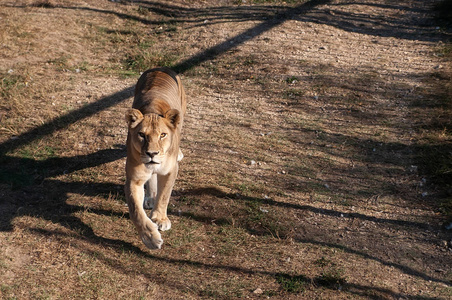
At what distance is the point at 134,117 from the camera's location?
434 centimetres

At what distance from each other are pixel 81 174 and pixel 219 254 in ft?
7.37

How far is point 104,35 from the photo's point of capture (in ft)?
31.1

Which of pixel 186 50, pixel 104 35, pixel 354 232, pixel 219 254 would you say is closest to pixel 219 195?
pixel 219 254

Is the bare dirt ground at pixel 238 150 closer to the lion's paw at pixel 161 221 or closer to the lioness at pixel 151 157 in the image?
the lion's paw at pixel 161 221

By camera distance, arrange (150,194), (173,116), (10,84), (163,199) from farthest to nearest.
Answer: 1. (10,84)
2. (150,194)
3. (163,199)
4. (173,116)

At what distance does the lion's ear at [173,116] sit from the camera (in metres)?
4.50

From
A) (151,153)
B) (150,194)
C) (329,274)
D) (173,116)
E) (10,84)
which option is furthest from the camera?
(10,84)

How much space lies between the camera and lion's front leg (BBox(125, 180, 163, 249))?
4.27m

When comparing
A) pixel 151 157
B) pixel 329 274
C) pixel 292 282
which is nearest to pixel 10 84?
pixel 151 157

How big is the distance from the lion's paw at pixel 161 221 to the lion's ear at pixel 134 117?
0.98 metres

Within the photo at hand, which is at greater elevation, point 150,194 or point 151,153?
point 151,153

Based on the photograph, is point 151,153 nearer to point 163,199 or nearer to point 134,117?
point 134,117

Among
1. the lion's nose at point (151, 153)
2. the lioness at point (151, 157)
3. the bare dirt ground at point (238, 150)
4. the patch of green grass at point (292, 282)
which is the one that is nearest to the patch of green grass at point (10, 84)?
the bare dirt ground at point (238, 150)

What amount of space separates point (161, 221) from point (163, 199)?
229 millimetres
